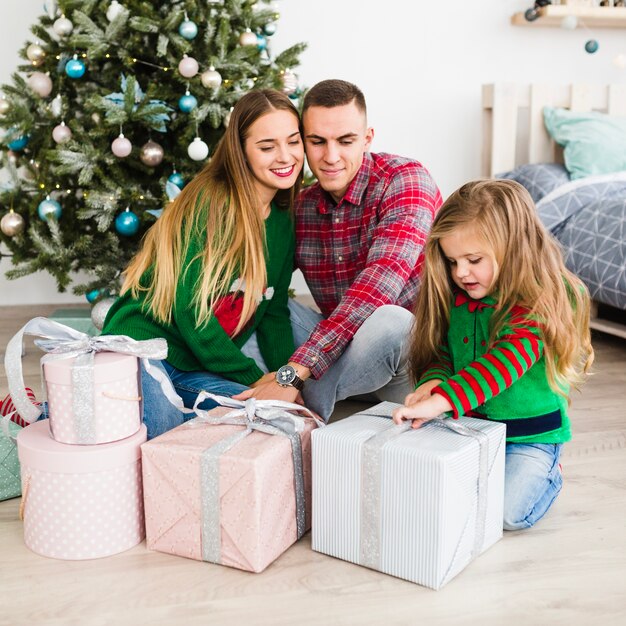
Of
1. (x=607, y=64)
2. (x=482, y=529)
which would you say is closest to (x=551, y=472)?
(x=482, y=529)

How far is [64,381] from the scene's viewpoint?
134 cm

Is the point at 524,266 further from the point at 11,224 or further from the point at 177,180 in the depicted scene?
the point at 11,224

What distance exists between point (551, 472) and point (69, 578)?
884mm

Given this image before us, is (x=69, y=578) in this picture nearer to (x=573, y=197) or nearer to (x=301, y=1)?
(x=573, y=197)

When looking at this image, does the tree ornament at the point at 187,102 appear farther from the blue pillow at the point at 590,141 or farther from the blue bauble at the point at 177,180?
the blue pillow at the point at 590,141

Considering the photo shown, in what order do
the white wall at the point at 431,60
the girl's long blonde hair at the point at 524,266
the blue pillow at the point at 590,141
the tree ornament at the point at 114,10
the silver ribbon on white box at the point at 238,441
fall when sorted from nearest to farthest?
the silver ribbon on white box at the point at 238,441 → the girl's long blonde hair at the point at 524,266 → the tree ornament at the point at 114,10 → the blue pillow at the point at 590,141 → the white wall at the point at 431,60

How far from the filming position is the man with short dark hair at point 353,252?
69.2 inches

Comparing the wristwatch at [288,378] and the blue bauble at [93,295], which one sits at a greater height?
the wristwatch at [288,378]

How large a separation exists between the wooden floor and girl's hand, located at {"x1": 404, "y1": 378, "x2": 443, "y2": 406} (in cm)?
29

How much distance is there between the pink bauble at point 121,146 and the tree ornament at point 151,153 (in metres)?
0.06

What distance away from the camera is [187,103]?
2.43 m

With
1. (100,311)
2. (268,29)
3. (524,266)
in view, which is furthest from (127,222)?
(524,266)

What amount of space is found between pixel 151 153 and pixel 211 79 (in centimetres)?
29

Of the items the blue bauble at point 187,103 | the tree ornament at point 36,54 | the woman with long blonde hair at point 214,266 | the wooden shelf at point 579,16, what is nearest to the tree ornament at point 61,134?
the tree ornament at point 36,54
